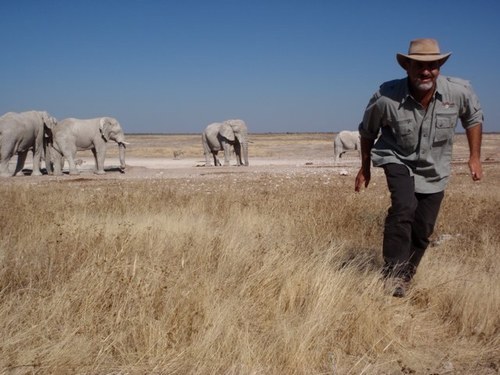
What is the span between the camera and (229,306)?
131 inches

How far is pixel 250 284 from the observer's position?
A: 12.5 ft

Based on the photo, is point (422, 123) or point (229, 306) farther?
point (422, 123)

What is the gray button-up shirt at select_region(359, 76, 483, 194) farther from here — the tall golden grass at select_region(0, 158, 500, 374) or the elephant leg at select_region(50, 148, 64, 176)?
the elephant leg at select_region(50, 148, 64, 176)

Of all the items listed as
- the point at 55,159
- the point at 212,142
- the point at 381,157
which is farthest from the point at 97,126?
the point at 381,157

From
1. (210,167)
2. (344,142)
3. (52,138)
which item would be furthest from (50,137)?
(344,142)

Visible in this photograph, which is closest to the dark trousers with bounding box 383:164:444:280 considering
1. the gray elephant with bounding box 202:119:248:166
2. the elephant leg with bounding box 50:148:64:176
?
the elephant leg with bounding box 50:148:64:176

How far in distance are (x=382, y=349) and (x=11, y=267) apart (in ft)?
9.00

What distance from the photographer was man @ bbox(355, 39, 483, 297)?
157 inches

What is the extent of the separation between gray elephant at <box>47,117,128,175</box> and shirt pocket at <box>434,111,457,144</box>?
15.0 metres

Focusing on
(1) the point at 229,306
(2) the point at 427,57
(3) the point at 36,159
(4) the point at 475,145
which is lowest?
(1) the point at 229,306

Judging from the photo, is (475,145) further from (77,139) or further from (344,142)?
(344,142)

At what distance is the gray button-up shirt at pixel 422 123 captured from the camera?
4043 millimetres

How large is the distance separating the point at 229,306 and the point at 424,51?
7.86 feet

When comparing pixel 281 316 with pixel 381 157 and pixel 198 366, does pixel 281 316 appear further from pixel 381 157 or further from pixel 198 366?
pixel 381 157
